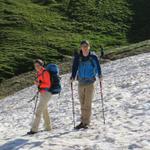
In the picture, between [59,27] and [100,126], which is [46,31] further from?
[100,126]

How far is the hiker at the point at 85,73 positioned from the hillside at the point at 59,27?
78.7 meters

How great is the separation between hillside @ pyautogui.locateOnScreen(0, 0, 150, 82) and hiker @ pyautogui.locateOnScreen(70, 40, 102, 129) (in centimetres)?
7868

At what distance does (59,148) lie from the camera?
54.0ft

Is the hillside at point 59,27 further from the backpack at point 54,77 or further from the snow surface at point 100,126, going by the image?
the backpack at point 54,77

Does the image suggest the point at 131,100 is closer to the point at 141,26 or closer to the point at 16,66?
the point at 16,66

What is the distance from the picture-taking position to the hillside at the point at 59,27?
112438 mm

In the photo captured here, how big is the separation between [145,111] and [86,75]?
4.35 meters

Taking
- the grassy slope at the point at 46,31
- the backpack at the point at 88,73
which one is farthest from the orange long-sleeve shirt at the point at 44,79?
the grassy slope at the point at 46,31

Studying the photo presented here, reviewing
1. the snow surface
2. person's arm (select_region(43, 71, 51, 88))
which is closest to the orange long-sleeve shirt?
person's arm (select_region(43, 71, 51, 88))

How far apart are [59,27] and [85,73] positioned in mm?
115891

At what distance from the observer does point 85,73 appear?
19.6 m

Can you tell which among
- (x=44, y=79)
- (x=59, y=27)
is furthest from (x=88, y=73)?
(x=59, y=27)

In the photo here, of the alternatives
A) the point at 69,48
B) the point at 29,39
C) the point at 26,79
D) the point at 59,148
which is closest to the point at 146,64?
the point at 59,148

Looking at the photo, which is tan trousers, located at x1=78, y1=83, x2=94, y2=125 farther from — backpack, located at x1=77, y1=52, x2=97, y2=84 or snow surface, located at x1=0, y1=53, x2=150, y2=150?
snow surface, located at x1=0, y1=53, x2=150, y2=150
